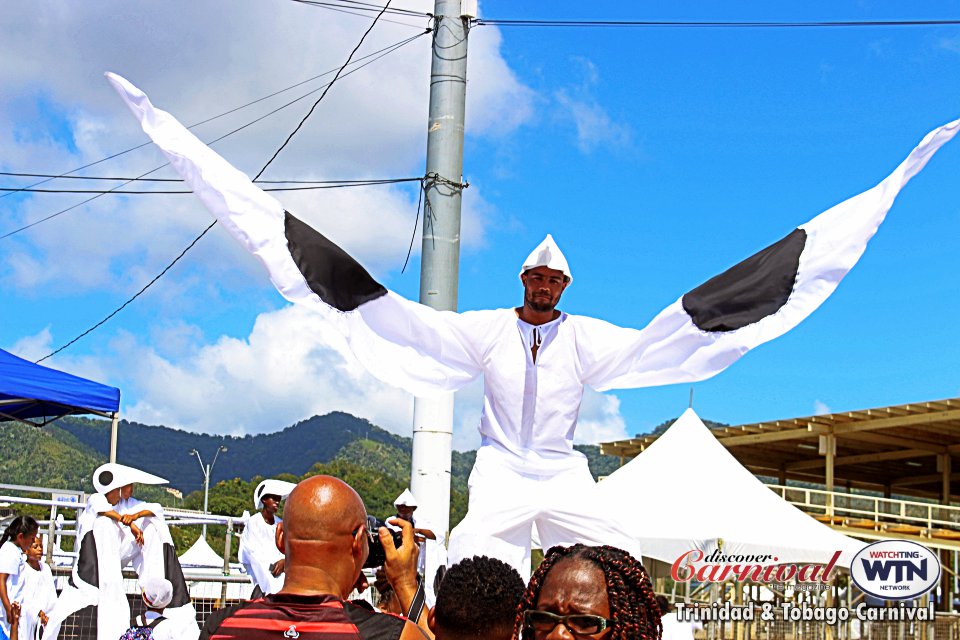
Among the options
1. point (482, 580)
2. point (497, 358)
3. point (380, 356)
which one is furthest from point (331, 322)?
point (482, 580)

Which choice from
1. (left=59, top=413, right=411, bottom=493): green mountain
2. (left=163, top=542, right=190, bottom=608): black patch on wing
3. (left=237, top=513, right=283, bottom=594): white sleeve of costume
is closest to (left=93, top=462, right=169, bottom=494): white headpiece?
(left=163, top=542, right=190, bottom=608): black patch on wing

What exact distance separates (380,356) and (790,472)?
111ft

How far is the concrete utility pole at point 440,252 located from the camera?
8.07 m

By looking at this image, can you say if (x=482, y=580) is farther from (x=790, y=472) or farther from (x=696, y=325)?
(x=790, y=472)

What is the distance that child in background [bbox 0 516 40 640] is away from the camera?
9.05m

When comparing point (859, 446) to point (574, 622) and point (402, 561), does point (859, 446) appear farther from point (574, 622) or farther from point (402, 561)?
point (574, 622)

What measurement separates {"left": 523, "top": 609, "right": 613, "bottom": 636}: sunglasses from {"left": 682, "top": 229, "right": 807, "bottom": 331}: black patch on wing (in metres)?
3.10

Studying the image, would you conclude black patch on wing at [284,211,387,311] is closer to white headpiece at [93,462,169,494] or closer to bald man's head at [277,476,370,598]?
bald man's head at [277,476,370,598]

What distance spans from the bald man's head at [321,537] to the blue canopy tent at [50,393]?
335 inches

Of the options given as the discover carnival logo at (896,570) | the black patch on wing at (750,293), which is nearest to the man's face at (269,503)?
the black patch on wing at (750,293)

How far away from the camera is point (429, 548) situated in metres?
6.68

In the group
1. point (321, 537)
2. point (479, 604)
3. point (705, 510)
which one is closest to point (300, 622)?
point (321, 537)

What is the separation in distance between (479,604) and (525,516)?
6.00 ft

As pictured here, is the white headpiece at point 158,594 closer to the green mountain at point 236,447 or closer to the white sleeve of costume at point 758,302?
the white sleeve of costume at point 758,302
